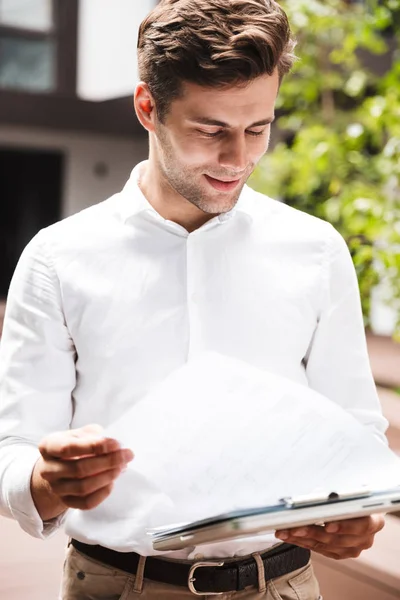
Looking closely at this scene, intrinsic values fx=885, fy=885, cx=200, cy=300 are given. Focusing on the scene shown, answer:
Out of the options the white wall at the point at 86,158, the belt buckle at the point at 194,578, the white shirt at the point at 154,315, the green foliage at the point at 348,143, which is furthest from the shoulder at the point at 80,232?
the white wall at the point at 86,158

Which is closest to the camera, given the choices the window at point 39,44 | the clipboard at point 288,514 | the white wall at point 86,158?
the clipboard at point 288,514

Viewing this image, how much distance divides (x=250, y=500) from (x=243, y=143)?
0.48 meters

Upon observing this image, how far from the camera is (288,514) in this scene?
89 cm

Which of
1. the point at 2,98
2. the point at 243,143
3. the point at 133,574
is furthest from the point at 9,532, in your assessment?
the point at 2,98

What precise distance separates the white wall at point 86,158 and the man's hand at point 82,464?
976 centimetres

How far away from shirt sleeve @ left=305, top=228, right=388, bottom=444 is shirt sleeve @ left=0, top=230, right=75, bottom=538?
1.18 ft

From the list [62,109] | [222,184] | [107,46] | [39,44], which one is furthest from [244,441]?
[107,46]

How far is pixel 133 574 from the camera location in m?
1.22

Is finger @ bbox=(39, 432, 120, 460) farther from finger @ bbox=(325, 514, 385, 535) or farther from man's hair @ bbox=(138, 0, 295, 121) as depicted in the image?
man's hair @ bbox=(138, 0, 295, 121)

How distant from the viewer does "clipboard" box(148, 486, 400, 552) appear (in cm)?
87

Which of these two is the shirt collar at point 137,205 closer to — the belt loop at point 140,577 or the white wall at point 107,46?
the belt loop at point 140,577

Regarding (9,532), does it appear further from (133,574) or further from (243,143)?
(243,143)

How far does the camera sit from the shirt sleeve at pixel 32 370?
117 cm

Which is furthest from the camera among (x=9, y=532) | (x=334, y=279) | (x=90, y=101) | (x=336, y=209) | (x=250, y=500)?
(x=90, y=101)
